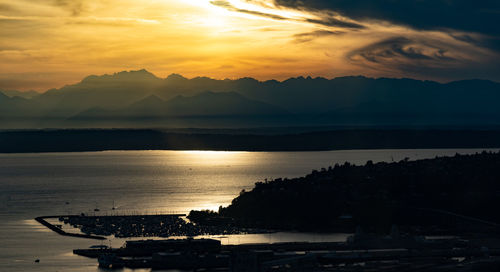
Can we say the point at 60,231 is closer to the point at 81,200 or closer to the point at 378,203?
the point at 378,203

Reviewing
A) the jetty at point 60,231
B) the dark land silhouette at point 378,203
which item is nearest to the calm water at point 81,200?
the jetty at point 60,231

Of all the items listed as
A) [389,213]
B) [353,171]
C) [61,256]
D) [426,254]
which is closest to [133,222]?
[61,256]

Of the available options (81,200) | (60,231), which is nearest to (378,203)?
(60,231)

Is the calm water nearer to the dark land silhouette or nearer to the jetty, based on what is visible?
the jetty

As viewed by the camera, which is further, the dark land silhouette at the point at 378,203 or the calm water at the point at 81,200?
the dark land silhouette at the point at 378,203

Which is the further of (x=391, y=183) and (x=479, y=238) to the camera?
(x=391, y=183)

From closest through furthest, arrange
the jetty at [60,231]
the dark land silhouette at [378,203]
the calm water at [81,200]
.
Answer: the calm water at [81,200] < the jetty at [60,231] < the dark land silhouette at [378,203]

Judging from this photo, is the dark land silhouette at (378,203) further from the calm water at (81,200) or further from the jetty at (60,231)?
the jetty at (60,231)

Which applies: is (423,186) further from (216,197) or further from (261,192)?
(216,197)
